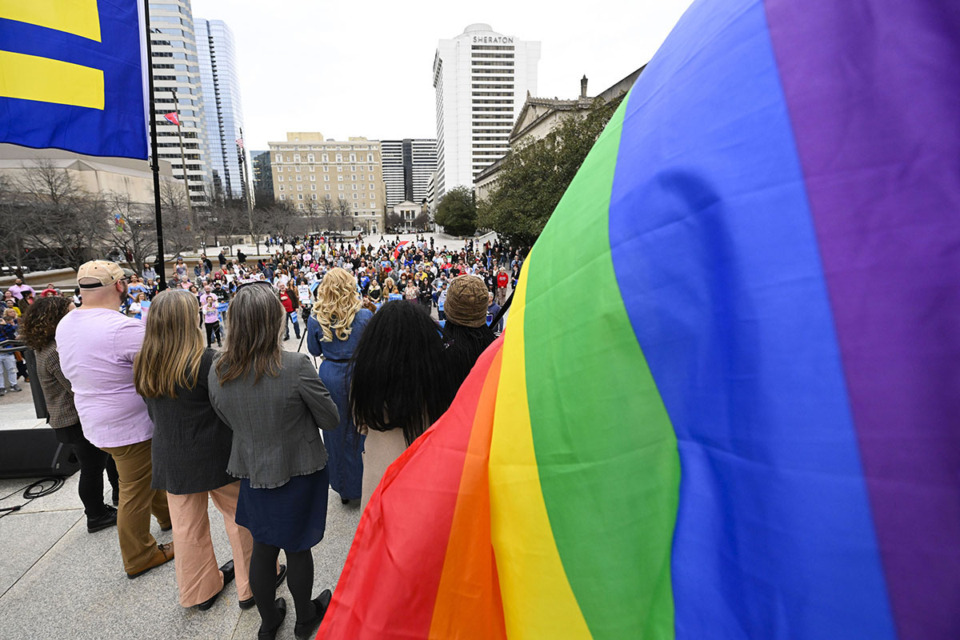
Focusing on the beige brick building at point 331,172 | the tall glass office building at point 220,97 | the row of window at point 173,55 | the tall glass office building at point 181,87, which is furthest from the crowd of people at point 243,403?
the beige brick building at point 331,172

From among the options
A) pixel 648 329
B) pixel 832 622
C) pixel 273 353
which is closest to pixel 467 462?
pixel 648 329

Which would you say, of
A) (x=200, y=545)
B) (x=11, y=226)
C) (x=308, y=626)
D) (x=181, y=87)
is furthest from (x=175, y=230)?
(x=181, y=87)

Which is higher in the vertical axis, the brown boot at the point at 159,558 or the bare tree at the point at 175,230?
the bare tree at the point at 175,230

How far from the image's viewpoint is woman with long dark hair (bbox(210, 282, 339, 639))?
7.06 ft

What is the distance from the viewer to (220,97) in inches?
4227

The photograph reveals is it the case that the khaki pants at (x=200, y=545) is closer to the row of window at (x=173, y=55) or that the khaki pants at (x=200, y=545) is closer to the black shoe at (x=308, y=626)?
the black shoe at (x=308, y=626)

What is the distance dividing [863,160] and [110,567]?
440 centimetres

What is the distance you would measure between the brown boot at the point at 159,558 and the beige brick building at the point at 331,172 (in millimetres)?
112346

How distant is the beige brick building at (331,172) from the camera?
110 m

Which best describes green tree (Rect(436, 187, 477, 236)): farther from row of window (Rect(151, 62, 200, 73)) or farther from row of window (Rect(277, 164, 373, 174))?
row of window (Rect(151, 62, 200, 73))

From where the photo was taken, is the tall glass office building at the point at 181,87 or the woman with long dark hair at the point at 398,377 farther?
the tall glass office building at the point at 181,87

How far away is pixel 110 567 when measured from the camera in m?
3.15

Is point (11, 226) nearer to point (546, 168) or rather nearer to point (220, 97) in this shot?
point (546, 168)

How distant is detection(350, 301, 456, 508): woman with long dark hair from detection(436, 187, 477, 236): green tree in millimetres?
64020
